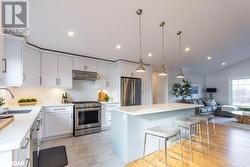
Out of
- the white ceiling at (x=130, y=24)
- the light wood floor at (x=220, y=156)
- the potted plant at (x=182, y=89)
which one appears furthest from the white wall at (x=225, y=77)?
the light wood floor at (x=220, y=156)

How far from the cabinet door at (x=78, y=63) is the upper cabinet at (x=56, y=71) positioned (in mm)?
147

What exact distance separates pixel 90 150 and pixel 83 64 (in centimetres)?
265

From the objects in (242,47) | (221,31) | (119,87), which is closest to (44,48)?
(119,87)

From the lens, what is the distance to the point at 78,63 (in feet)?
14.4

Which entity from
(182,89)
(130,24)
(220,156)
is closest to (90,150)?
(220,156)

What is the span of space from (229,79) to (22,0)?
10.1m

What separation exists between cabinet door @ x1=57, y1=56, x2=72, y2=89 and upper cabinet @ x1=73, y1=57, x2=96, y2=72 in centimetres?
18

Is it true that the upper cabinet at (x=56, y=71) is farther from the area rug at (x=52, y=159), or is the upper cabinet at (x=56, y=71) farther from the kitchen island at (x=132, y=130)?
the area rug at (x=52, y=159)

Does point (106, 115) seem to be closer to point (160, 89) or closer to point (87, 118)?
point (87, 118)

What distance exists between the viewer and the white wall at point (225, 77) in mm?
7586

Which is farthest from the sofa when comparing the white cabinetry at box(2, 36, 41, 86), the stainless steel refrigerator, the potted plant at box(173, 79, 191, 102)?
the white cabinetry at box(2, 36, 41, 86)

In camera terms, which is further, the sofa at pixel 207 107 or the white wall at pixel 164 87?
the white wall at pixel 164 87

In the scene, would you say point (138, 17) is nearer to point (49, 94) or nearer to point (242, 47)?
point (49, 94)

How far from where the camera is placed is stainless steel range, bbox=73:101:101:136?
399 centimetres
